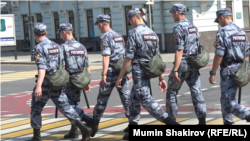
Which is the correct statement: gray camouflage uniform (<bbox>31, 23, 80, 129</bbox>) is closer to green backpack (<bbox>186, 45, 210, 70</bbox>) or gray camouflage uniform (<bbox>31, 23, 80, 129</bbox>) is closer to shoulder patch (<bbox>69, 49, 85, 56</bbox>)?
shoulder patch (<bbox>69, 49, 85, 56</bbox>)

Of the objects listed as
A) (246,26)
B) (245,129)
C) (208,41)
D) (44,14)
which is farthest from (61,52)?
(44,14)

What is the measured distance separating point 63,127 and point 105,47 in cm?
180

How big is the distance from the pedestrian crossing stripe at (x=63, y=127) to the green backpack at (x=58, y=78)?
96 centimetres

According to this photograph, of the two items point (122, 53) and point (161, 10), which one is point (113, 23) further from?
point (122, 53)

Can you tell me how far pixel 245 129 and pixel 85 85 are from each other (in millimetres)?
3027

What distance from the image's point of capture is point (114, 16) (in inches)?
1211

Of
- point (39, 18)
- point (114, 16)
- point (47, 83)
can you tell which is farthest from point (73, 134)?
point (39, 18)

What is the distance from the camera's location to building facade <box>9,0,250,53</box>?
26594 mm

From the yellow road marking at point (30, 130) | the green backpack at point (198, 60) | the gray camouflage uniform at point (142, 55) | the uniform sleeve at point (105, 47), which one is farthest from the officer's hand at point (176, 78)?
the yellow road marking at point (30, 130)

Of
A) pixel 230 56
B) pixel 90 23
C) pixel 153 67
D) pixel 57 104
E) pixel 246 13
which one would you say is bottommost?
pixel 57 104

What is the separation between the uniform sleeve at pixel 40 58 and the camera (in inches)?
268

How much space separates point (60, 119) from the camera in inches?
362

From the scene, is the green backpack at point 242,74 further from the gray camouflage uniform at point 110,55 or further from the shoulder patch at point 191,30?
the gray camouflage uniform at point 110,55

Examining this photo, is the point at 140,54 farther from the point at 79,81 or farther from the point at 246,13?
the point at 246,13
